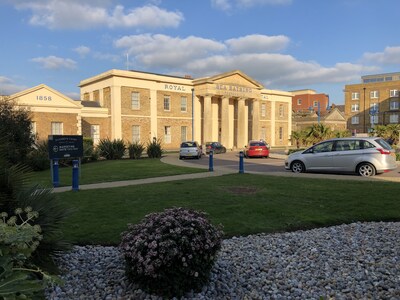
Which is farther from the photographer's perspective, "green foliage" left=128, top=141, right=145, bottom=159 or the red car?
the red car

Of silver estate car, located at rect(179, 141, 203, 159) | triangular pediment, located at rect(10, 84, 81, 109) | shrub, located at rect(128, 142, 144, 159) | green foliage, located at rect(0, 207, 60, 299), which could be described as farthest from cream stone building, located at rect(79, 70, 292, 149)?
green foliage, located at rect(0, 207, 60, 299)

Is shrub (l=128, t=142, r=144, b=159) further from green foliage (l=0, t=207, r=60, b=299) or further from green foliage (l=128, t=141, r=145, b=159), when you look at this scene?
green foliage (l=0, t=207, r=60, b=299)

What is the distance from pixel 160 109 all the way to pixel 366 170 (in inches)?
1365

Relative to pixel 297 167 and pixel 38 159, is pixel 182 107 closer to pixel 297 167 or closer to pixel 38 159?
pixel 38 159

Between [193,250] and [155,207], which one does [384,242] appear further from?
[155,207]

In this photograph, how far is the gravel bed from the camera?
367 centimetres

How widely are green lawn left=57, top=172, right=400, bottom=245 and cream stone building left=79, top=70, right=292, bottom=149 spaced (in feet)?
111

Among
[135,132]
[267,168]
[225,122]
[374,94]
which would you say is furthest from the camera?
[374,94]

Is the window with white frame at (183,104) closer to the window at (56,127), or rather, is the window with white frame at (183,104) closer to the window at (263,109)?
the window at (263,109)

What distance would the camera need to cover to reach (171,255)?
11.3ft

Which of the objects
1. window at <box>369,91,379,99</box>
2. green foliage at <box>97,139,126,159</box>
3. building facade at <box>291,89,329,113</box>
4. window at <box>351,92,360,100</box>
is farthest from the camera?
building facade at <box>291,89,329,113</box>

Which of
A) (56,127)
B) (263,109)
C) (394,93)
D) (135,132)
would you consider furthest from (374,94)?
(56,127)

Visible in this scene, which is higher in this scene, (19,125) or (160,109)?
(160,109)

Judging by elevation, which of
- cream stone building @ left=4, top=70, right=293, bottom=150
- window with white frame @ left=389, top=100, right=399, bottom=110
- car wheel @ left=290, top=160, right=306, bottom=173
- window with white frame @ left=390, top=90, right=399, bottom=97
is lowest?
car wheel @ left=290, top=160, right=306, bottom=173
